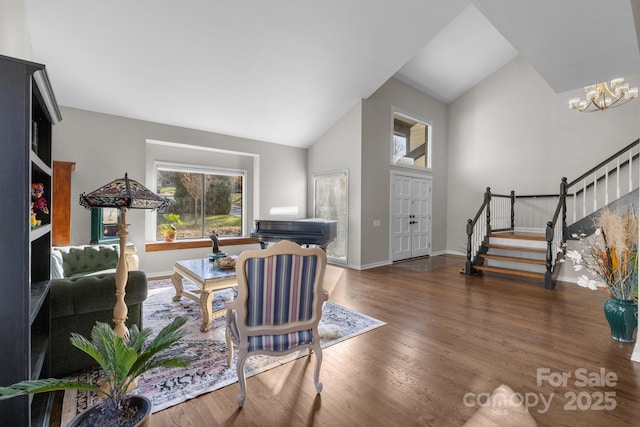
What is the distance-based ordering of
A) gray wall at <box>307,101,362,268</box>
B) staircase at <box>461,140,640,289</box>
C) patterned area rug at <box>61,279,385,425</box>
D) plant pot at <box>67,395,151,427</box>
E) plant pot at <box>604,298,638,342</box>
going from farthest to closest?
1. gray wall at <box>307,101,362,268</box>
2. staircase at <box>461,140,640,289</box>
3. plant pot at <box>604,298,638,342</box>
4. patterned area rug at <box>61,279,385,425</box>
5. plant pot at <box>67,395,151,427</box>

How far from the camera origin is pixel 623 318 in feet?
9.22

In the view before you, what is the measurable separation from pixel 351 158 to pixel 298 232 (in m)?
2.19

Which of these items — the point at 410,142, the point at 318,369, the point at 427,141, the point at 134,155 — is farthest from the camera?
the point at 427,141

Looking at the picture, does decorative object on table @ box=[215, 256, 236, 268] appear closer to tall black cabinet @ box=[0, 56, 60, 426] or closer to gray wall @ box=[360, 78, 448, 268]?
tall black cabinet @ box=[0, 56, 60, 426]

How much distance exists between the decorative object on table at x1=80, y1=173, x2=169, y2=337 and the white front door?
18.2ft

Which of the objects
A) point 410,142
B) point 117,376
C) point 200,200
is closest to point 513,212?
point 410,142

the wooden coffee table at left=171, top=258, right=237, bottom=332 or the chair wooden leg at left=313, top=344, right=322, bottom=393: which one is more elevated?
the wooden coffee table at left=171, top=258, right=237, bottom=332

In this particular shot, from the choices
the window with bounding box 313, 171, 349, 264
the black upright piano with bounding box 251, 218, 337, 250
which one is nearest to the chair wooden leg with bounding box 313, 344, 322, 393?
the black upright piano with bounding box 251, 218, 337, 250

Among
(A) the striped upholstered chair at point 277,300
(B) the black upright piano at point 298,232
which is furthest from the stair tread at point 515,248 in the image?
(A) the striped upholstered chair at point 277,300

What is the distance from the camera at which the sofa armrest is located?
2074 mm

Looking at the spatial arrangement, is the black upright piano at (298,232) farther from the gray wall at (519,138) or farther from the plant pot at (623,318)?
the gray wall at (519,138)

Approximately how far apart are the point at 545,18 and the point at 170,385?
4113 mm

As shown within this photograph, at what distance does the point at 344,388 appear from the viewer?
6.95 feet

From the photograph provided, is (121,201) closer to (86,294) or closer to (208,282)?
(86,294)
